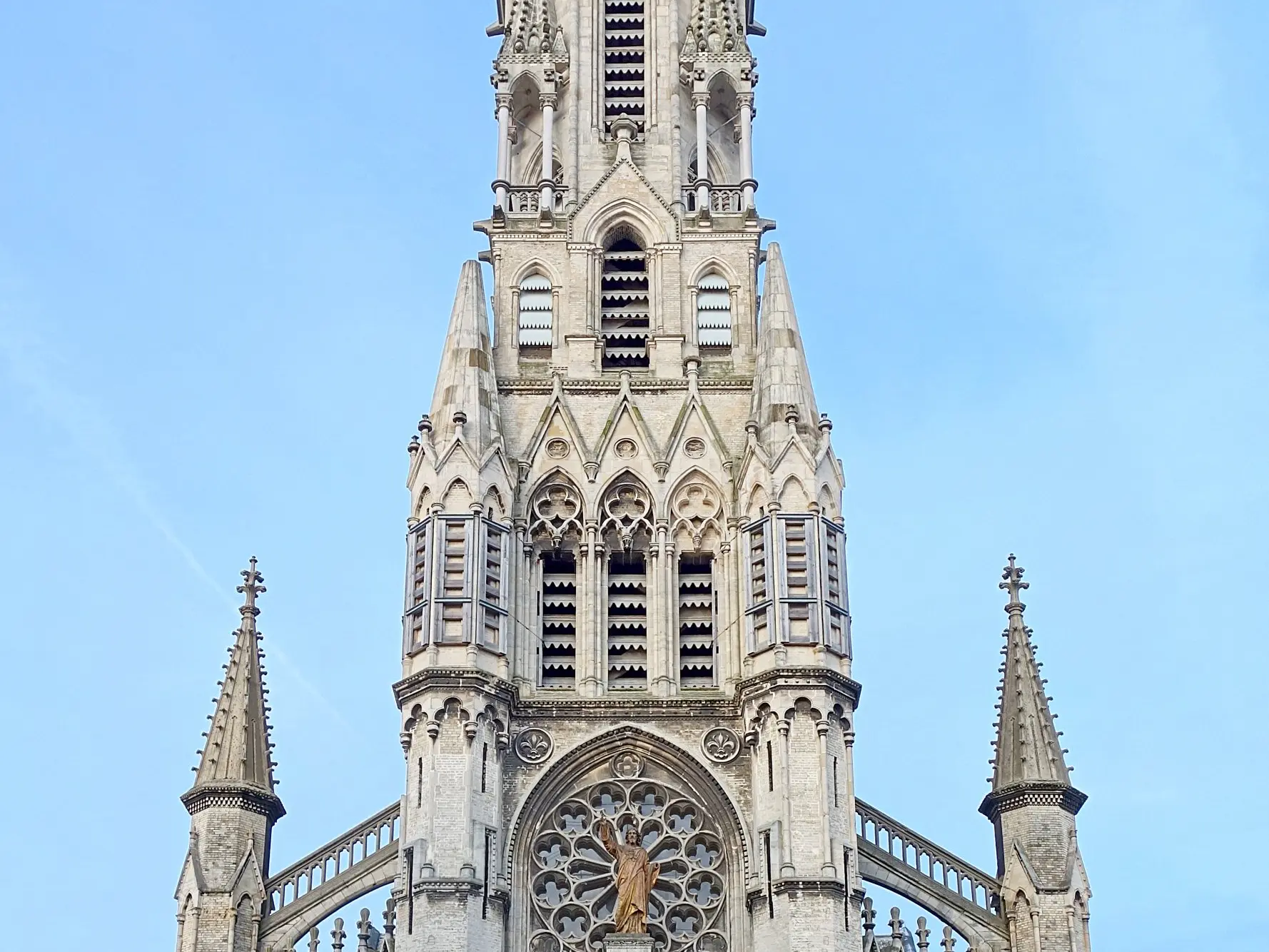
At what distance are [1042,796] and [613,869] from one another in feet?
23.4

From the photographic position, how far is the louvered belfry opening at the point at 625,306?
48031mm

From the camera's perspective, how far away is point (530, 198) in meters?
50.3

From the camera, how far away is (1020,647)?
4428 centimetres

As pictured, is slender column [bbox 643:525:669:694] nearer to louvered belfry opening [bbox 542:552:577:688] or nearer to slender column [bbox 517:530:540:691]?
louvered belfry opening [bbox 542:552:577:688]

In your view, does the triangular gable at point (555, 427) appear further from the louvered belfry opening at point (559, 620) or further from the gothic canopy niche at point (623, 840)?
the gothic canopy niche at point (623, 840)

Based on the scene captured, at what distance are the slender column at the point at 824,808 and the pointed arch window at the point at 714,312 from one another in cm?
917

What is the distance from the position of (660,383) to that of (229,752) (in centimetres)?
1050

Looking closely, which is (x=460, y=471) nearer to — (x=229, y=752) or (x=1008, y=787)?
(x=229, y=752)

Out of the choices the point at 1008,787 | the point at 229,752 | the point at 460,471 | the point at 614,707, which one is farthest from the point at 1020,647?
the point at 229,752

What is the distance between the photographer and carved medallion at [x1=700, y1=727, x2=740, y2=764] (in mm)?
42656

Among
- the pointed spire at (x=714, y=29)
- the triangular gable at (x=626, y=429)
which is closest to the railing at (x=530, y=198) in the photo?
the pointed spire at (x=714, y=29)

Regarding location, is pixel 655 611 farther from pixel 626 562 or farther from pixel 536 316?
pixel 536 316

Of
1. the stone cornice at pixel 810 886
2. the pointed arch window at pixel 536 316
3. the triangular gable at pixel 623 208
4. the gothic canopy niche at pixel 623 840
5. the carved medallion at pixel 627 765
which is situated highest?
the triangular gable at pixel 623 208

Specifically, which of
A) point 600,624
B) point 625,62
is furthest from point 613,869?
point 625,62
